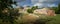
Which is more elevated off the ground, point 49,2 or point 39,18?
point 49,2

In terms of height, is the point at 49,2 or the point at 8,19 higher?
the point at 49,2

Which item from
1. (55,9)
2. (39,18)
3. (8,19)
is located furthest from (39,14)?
(8,19)

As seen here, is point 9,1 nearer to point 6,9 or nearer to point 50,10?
point 6,9

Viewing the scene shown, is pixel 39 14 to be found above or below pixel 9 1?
below

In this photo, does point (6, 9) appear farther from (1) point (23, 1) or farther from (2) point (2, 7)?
(1) point (23, 1)

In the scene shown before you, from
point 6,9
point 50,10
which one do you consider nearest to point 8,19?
point 6,9

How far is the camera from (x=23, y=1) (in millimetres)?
2266

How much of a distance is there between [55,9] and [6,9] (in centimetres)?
56

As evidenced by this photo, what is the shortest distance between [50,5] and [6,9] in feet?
1.67

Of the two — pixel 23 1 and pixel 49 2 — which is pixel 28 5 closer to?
pixel 23 1

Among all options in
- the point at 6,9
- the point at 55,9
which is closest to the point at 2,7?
the point at 6,9

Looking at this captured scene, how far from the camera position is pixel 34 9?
2256 mm

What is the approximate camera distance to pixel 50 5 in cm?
225

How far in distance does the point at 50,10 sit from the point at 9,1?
1.59 ft
